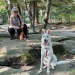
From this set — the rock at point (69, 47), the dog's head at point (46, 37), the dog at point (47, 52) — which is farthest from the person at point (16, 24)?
the dog's head at point (46, 37)

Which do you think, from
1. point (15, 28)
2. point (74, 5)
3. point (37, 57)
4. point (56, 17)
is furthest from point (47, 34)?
point (56, 17)

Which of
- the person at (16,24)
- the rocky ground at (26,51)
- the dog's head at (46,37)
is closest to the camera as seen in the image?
the dog's head at (46,37)

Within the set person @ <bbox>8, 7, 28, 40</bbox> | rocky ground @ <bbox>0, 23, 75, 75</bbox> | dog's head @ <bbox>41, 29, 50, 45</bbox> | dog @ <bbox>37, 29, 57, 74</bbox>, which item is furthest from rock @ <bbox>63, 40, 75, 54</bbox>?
dog's head @ <bbox>41, 29, 50, 45</bbox>

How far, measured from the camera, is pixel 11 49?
799 cm

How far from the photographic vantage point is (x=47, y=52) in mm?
6402

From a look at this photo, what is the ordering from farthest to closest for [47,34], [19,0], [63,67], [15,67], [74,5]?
[74,5], [19,0], [15,67], [63,67], [47,34]

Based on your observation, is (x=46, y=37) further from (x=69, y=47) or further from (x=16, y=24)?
(x=16, y=24)

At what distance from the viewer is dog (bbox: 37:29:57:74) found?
623 centimetres

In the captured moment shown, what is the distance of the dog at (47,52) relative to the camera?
6.23 m

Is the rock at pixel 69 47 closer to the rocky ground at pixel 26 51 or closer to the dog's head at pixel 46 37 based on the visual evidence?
the rocky ground at pixel 26 51

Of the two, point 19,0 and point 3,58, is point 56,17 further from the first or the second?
point 3,58

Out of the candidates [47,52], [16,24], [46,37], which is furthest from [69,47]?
[46,37]

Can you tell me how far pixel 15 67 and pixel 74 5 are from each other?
59.7ft

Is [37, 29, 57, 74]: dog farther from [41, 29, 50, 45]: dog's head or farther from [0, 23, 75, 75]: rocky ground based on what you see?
[0, 23, 75, 75]: rocky ground
